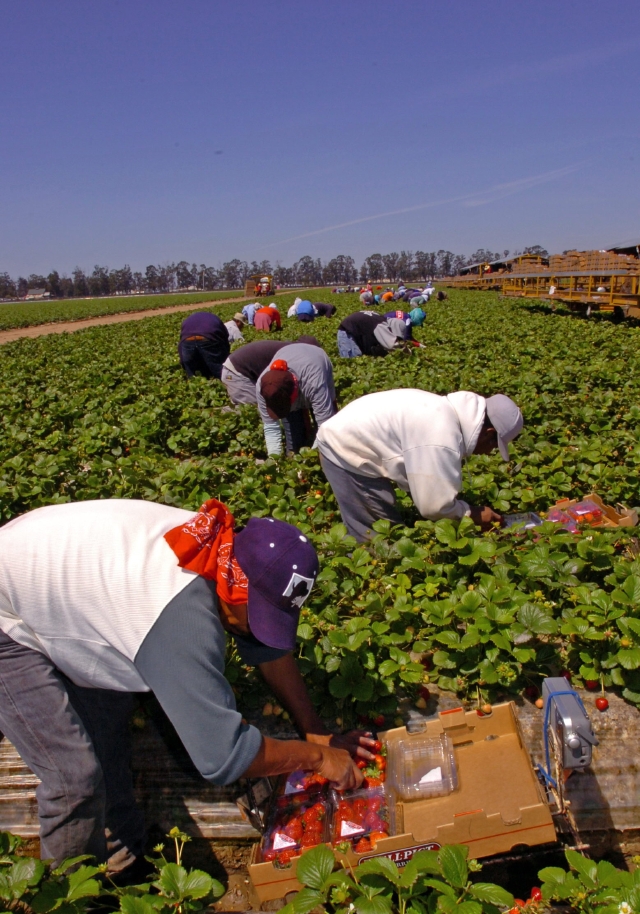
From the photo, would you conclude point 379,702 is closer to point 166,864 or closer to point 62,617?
point 166,864

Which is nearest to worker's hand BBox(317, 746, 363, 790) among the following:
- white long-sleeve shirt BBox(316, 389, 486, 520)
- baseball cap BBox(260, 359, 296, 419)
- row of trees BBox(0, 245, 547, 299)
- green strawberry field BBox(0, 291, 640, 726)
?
green strawberry field BBox(0, 291, 640, 726)

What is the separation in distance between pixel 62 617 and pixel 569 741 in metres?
1.58

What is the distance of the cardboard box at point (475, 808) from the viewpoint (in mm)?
1861

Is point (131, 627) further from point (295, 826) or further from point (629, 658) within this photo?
point (629, 658)

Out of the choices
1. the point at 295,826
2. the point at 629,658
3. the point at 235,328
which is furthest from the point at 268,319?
the point at 295,826

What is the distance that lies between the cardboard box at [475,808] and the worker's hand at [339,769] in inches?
7.9

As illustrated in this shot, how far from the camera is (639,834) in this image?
220 centimetres

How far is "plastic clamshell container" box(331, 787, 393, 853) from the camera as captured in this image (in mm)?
1987

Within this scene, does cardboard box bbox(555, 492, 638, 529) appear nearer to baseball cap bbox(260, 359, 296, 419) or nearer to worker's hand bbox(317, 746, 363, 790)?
baseball cap bbox(260, 359, 296, 419)

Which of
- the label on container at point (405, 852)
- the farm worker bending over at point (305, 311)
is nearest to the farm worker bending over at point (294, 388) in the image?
the label on container at point (405, 852)

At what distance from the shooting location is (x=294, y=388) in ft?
15.4

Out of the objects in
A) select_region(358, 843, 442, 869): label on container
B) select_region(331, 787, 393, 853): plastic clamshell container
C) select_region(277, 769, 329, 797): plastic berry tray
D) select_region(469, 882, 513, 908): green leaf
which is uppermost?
select_region(469, 882, 513, 908): green leaf

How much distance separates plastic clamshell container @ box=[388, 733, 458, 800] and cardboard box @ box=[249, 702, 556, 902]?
1.0 inches

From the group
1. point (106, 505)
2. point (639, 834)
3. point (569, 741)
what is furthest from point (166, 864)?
point (639, 834)
